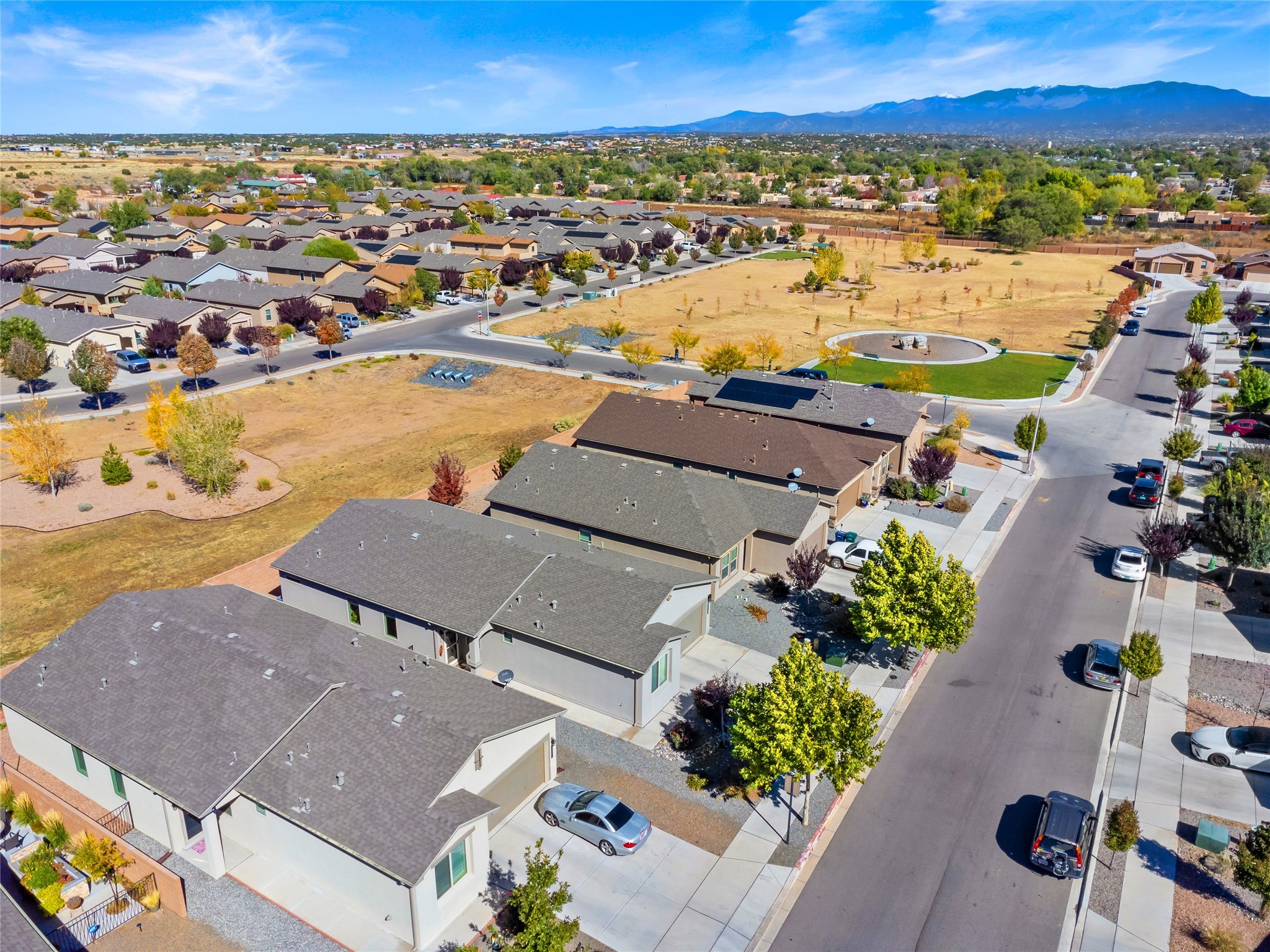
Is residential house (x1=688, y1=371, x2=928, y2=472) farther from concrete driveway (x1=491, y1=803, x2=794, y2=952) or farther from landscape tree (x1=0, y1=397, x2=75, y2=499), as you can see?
landscape tree (x1=0, y1=397, x2=75, y2=499)

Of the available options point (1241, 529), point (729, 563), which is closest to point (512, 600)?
point (729, 563)

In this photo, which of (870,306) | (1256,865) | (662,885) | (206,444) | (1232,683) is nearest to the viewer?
(1256,865)

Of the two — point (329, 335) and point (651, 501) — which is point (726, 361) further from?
point (329, 335)

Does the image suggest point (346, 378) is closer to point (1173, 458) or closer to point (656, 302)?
point (656, 302)

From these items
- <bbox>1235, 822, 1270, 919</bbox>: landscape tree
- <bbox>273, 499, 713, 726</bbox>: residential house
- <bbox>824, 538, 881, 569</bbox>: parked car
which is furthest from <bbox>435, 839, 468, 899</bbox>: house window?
<bbox>824, 538, 881, 569</bbox>: parked car

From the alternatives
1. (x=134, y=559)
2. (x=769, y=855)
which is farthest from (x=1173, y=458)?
(x=134, y=559)
